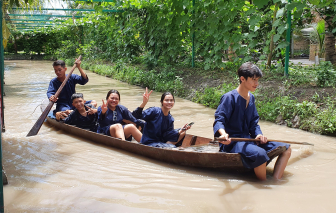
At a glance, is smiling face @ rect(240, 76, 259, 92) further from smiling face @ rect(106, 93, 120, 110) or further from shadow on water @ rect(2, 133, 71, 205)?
shadow on water @ rect(2, 133, 71, 205)

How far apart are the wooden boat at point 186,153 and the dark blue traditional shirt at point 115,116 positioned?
9.4 inches

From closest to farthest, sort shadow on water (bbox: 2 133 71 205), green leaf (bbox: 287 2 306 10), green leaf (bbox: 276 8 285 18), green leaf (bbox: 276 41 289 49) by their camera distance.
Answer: shadow on water (bbox: 2 133 71 205) < green leaf (bbox: 287 2 306 10) < green leaf (bbox: 276 8 285 18) < green leaf (bbox: 276 41 289 49)

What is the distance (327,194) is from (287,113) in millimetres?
2939

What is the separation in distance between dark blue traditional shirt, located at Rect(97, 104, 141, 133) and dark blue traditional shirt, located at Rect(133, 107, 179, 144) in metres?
0.53

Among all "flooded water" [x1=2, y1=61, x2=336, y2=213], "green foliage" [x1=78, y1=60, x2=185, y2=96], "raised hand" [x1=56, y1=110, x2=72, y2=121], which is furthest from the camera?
"green foliage" [x1=78, y1=60, x2=185, y2=96]

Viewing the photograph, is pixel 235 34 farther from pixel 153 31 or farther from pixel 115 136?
pixel 115 136

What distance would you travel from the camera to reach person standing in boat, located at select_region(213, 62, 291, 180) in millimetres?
3328

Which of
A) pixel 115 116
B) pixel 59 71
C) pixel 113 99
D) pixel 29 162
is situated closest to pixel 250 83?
pixel 113 99

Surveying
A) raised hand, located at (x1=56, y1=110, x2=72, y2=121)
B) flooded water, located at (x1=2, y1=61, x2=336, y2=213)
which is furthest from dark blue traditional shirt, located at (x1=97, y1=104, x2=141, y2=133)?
raised hand, located at (x1=56, y1=110, x2=72, y2=121)

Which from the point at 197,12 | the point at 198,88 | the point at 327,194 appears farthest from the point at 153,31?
the point at 327,194

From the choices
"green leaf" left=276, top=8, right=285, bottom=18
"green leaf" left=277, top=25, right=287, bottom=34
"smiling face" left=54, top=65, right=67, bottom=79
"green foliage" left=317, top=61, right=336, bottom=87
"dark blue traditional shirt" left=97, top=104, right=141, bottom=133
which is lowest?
"dark blue traditional shirt" left=97, top=104, right=141, bottom=133

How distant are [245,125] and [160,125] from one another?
1.25 meters

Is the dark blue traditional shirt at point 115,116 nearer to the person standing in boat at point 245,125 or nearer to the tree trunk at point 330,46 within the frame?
the person standing in boat at point 245,125

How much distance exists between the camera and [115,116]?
5.06 meters
